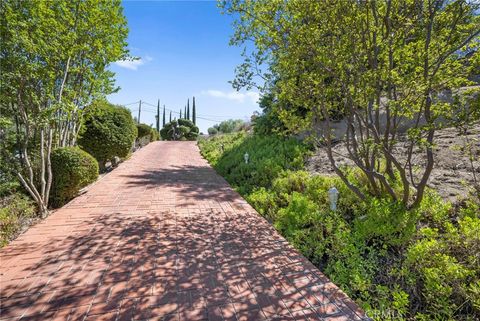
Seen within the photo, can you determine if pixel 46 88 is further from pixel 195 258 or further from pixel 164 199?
pixel 195 258

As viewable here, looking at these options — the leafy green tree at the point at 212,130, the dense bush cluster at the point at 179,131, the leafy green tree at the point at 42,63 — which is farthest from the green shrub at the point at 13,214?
the leafy green tree at the point at 212,130

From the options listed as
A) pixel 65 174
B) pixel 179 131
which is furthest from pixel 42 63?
pixel 179 131

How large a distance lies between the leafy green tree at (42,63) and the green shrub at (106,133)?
2.54m

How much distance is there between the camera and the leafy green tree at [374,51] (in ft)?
11.9

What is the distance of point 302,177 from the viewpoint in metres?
6.64

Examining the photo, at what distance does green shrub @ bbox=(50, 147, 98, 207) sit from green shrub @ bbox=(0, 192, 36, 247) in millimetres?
681

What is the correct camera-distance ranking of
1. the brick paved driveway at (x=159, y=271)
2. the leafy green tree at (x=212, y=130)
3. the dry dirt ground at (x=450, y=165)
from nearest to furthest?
the brick paved driveway at (x=159, y=271) < the dry dirt ground at (x=450, y=165) < the leafy green tree at (x=212, y=130)

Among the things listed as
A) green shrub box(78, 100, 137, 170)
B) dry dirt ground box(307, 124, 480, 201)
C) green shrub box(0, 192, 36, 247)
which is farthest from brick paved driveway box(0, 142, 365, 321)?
green shrub box(78, 100, 137, 170)

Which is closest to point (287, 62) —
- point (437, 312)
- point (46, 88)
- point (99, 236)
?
point (437, 312)

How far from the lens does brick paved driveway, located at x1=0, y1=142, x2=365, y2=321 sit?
2.54m

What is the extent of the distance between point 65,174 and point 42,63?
2.39 m

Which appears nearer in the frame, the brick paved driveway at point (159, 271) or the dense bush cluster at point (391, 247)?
the brick paved driveway at point (159, 271)

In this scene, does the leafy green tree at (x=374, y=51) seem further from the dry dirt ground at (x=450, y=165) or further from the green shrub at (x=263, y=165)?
the green shrub at (x=263, y=165)

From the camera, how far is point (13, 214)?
448cm
